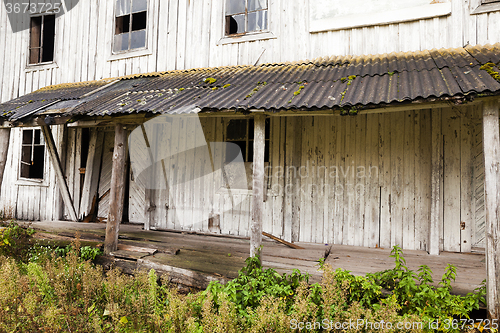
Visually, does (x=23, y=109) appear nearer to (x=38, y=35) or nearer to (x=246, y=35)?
(x=38, y=35)

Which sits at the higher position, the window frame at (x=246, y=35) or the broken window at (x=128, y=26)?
the broken window at (x=128, y=26)

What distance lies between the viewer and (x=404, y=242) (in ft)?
19.4

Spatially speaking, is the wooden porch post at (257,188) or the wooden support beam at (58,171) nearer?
the wooden porch post at (257,188)

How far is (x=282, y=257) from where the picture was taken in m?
5.43

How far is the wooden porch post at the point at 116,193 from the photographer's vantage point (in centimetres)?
565

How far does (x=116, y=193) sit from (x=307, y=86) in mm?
3916

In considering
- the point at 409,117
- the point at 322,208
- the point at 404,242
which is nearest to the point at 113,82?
the point at 322,208

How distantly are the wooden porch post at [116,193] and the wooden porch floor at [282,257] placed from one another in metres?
0.52

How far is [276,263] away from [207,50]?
16.9 feet

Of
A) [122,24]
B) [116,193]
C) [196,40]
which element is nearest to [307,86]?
[196,40]

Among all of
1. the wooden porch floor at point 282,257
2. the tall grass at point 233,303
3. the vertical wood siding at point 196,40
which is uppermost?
the vertical wood siding at point 196,40

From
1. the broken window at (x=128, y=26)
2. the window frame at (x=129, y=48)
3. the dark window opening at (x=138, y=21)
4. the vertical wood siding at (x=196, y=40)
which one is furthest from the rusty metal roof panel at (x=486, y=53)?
the dark window opening at (x=138, y=21)

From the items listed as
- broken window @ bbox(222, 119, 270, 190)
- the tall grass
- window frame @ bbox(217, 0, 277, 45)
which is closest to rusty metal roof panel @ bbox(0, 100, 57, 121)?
the tall grass

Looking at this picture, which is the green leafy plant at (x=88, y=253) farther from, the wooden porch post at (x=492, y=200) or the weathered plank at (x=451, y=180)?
the weathered plank at (x=451, y=180)
